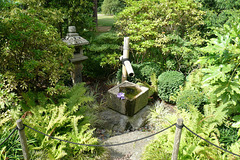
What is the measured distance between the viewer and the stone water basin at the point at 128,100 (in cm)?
459

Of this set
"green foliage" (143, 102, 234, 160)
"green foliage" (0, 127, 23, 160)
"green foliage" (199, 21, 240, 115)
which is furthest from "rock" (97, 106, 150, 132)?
"green foliage" (199, 21, 240, 115)

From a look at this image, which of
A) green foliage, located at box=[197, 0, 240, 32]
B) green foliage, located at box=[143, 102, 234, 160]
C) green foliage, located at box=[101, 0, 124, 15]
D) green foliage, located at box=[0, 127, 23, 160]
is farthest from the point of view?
green foliage, located at box=[101, 0, 124, 15]

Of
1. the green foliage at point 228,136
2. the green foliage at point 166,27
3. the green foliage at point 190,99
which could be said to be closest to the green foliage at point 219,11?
the green foliage at point 166,27

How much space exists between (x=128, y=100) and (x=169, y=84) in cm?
153

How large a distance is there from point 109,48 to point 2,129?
4.09 meters

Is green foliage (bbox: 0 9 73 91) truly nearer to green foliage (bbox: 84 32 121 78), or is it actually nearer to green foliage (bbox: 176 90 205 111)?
green foliage (bbox: 84 32 121 78)

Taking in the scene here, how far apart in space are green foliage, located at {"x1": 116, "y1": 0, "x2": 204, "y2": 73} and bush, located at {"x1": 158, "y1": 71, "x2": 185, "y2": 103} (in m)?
0.87

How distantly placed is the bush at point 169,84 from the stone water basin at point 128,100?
0.71 m

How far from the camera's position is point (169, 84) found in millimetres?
5316

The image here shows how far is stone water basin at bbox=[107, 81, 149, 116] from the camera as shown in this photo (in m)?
4.59

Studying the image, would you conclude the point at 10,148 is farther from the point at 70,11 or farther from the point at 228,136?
the point at 70,11

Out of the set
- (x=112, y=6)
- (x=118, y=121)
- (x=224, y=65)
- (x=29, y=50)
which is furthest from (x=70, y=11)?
(x=112, y=6)

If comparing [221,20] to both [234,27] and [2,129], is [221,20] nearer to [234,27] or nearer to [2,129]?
[234,27]

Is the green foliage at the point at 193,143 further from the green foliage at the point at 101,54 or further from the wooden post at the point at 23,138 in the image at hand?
the green foliage at the point at 101,54
